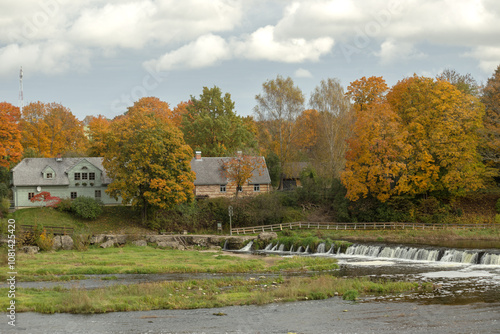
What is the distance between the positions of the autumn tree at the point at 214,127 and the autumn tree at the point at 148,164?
14397 mm

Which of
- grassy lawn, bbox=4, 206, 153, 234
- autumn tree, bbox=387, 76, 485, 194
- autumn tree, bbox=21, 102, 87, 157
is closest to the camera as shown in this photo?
autumn tree, bbox=387, 76, 485, 194

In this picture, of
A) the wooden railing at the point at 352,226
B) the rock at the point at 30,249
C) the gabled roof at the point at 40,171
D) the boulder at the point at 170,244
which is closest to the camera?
the rock at the point at 30,249

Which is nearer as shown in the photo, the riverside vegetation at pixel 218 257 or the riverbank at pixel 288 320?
the riverbank at pixel 288 320

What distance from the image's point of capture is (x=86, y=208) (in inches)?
2452

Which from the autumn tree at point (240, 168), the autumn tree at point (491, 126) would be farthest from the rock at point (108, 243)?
the autumn tree at point (491, 126)

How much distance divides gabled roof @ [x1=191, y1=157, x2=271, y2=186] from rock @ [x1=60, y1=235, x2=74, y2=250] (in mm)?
21500

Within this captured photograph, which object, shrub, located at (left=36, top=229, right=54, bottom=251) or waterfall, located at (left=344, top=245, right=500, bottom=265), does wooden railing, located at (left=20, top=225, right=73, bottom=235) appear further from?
waterfall, located at (left=344, top=245, right=500, bottom=265)

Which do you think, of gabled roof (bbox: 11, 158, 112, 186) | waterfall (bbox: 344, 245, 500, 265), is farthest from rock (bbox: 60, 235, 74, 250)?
waterfall (bbox: 344, 245, 500, 265)

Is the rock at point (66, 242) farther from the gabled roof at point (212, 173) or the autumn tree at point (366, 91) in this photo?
the autumn tree at point (366, 91)

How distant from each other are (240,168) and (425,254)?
1182 inches

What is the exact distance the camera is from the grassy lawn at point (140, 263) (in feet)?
131

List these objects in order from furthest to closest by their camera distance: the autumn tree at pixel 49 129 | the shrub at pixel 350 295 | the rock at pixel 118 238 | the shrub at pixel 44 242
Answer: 1. the autumn tree at pixel 49 129
2. the rock at pixel 118 238
3. the shrub at pixel 44 242
4. the shrub at pixel 350 295

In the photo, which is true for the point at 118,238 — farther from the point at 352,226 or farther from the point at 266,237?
the point at 352,226

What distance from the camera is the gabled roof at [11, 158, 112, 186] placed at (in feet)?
217
